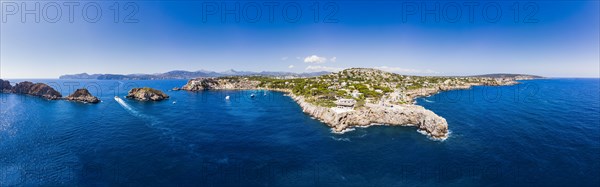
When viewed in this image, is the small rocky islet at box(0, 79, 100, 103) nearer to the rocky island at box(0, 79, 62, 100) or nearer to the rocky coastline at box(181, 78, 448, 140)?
the rocky island at box(0, 79, 62, 100)

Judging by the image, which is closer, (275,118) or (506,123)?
(506,123)

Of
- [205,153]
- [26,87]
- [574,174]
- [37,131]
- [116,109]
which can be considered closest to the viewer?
[574,174]

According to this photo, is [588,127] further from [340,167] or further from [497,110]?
[340,167]

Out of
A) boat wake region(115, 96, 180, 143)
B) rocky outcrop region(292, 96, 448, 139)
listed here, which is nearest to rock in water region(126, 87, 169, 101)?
boat wake region(115, 96, 180, 143)

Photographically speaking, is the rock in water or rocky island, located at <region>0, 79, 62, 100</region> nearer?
the rock in water

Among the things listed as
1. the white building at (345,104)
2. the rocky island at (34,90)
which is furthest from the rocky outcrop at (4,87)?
the white building at (345,104)

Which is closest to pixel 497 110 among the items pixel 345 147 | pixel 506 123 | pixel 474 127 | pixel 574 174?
pixel 506 123

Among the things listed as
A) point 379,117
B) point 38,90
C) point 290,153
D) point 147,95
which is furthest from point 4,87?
point 379,117

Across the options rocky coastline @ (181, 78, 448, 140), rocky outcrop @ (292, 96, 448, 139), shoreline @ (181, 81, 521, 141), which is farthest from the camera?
rocky outcrop @ (292, 96, 448, 139)
